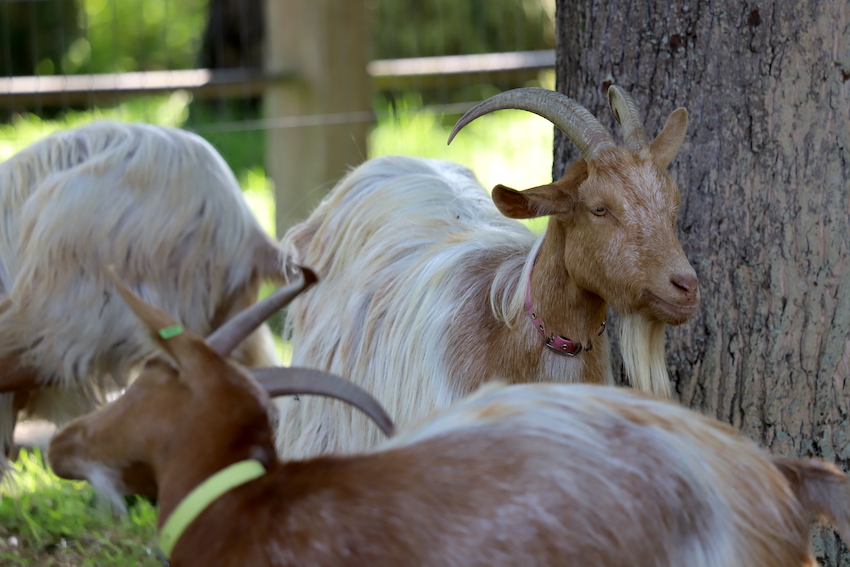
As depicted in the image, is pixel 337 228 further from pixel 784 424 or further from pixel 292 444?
pixel 784 424

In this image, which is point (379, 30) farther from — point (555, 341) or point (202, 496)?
point (202, 496)

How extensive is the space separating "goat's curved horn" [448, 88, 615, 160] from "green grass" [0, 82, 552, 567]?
1607 millimetres

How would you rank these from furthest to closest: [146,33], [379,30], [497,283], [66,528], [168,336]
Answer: [146,33] → [379,30] → [66,528] → [497,283] → [168,336]

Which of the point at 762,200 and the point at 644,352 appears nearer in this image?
the point at 644,352

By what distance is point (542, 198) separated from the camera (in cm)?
289

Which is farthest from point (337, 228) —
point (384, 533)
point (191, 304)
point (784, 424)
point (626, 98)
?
point (384, 533)

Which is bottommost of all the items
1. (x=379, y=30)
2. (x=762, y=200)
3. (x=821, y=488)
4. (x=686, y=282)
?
(x=821, y=488)

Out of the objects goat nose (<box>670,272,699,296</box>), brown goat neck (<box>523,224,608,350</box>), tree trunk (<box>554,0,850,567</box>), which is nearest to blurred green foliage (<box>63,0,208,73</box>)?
tree trunk (<box>554,0,850,567</box>)

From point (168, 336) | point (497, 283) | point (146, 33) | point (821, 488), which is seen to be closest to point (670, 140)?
point (497, 283)

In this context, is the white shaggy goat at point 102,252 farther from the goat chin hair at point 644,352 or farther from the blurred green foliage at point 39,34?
the blurred green foliage at point 39,34

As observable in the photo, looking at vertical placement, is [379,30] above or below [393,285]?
above

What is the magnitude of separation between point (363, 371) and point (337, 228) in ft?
2.52

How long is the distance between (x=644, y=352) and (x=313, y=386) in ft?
3.86

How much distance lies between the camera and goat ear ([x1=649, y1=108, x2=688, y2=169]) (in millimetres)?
2982
